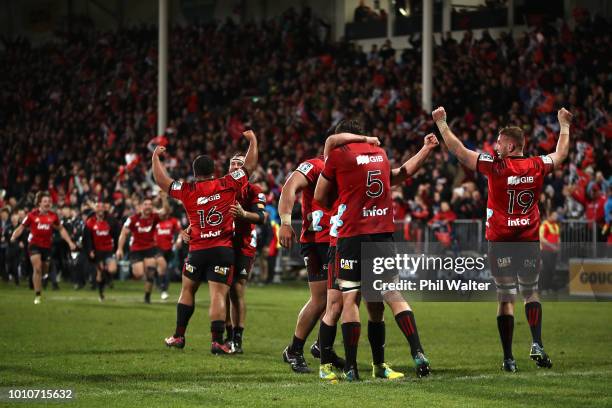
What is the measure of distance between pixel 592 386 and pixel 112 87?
111 ft

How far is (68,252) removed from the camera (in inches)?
1203

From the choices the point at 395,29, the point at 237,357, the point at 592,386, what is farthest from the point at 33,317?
the point at 395,29

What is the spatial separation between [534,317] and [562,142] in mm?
1794

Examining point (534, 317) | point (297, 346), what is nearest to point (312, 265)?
point (297, 346)

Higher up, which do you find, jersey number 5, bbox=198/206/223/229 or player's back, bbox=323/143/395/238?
player's back, bbox=323/143/395/238

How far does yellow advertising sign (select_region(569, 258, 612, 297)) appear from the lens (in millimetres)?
22234

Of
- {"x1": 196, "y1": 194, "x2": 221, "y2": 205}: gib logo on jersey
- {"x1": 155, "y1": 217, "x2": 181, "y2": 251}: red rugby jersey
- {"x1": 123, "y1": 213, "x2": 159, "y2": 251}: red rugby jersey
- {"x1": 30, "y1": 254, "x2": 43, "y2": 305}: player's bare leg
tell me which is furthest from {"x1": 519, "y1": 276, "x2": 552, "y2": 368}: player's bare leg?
{"x1": 155, "y1": 217, "x2": 181, "y2": 251}: red rugby jersey

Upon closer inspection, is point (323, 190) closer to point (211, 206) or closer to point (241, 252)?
point (211, 206)

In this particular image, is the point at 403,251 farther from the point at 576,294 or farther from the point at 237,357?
the point at 237,357

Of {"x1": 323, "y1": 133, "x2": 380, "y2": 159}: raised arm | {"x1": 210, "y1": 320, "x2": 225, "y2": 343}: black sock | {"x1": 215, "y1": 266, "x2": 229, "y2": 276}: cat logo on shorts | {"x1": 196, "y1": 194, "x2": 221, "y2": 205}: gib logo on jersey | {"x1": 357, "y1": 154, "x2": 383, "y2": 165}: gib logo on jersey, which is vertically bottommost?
{"x1": 210, "y1": 320, "x2": 225, "y2": 343}: black sock

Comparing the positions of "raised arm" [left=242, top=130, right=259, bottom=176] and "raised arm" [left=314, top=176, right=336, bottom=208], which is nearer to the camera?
"raised arm" [left=314, top=176, right=336, bottom=208]

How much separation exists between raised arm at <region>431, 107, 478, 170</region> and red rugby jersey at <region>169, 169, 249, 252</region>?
3209 millimetres

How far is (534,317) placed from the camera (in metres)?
11.0

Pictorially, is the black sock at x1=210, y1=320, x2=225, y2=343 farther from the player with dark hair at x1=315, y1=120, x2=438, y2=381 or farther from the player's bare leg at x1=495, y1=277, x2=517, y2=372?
the player's bare leg at x1=495, y1=277, x2=517, y2=372
